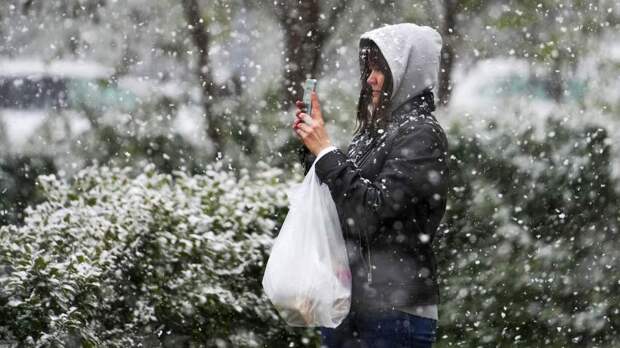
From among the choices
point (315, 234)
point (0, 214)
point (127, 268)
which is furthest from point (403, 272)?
point (0, 214)

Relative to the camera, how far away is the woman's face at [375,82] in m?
2.96

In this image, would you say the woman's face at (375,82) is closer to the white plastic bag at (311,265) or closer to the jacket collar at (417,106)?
the jacket collar at (417,106)

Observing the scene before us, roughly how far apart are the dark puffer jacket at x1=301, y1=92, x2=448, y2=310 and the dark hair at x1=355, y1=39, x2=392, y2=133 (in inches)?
3.0

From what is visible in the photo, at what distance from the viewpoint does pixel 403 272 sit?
2.80 meters

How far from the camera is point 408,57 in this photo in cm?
293

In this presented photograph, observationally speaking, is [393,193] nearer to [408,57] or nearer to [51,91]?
[408,57]

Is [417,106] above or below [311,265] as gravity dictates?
above

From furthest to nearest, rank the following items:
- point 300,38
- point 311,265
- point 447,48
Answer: point 447,48, point 300,38, point 311,265

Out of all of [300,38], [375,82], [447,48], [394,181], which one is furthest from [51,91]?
[394,181]

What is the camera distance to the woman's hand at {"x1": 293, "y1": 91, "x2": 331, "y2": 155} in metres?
2.93

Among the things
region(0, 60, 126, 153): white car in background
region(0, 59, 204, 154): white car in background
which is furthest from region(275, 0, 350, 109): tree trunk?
region(0, 60, 126, 153): white car in background

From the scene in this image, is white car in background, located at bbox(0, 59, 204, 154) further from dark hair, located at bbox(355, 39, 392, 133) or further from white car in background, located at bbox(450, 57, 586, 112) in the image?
dark hair, located at bbox(355, 39, 392, 133)

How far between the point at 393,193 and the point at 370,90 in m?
0.39

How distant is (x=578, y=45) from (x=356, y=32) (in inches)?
82.6
